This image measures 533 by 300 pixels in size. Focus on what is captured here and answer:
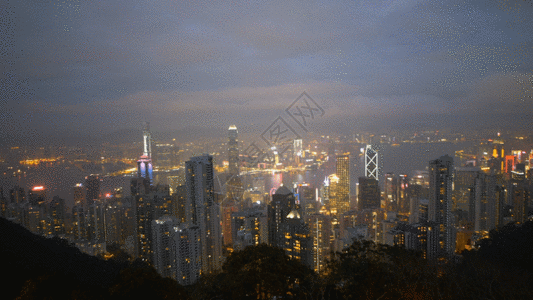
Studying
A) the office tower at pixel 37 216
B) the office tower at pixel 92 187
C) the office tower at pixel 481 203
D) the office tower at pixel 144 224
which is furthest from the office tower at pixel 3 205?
the office tower at pixel 481 203

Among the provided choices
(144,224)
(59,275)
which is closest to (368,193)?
(144,224)

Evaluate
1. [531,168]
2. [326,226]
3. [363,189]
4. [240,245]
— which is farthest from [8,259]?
[531,168]

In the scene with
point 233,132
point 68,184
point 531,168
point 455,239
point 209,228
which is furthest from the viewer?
point 233,132

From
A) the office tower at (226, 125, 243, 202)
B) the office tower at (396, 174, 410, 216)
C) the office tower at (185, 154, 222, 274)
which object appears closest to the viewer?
the office tower at (185, 154, 222, 274)

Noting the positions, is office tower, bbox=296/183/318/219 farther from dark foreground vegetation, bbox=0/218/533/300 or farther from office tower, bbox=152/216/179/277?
dark foreground vegetation, bbox=0/218/533/300

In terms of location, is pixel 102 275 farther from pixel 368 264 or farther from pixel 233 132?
pixel 233 132

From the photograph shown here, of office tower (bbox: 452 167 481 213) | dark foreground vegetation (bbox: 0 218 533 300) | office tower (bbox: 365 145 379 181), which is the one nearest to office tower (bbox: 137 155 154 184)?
dark foreground vegetation (bbox: 0 218 533 300)
